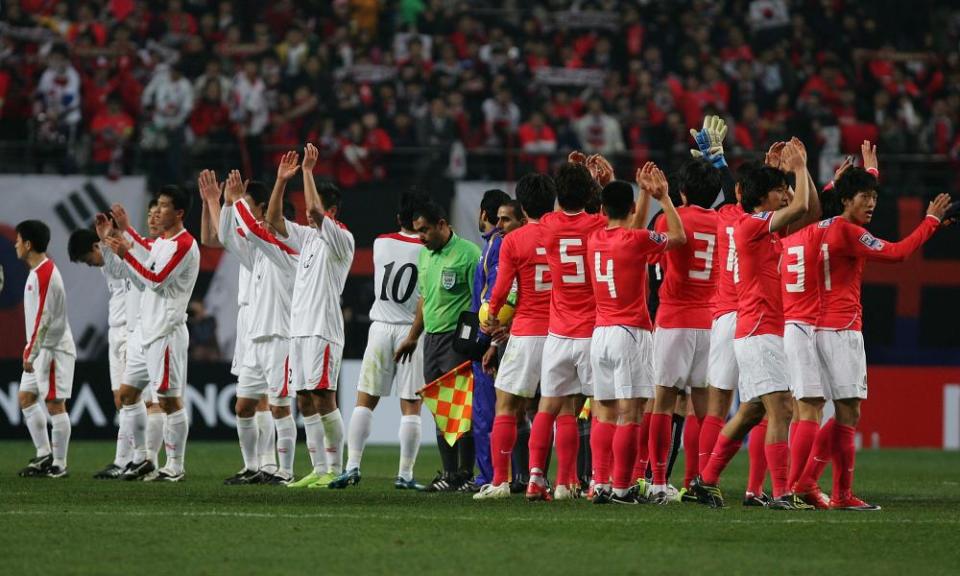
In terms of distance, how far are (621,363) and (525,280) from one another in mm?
1198

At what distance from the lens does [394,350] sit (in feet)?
42.5

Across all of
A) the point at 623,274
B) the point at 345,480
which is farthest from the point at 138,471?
the point at 623,274

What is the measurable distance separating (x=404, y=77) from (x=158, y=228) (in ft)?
34.9

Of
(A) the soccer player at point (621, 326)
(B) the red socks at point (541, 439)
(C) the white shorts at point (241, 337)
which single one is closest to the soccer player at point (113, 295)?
(C) the white shorts at point (241, 337)

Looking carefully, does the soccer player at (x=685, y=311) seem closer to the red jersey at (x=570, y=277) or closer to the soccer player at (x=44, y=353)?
the red jersey at (x=570, y=277)

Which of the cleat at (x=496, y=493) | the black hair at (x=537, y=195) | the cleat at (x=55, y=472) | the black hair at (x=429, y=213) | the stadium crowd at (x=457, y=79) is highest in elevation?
the stadium crowd at (x=457, y=79)

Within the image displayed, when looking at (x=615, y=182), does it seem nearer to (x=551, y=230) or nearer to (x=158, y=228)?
(x=551, y=230)

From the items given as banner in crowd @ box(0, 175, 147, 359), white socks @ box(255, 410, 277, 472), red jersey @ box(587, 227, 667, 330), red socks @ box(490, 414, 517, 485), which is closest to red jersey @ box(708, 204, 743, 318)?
red jersey @ box(587, 227, 667, 330)

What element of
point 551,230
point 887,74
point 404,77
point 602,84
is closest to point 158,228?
point 551,230

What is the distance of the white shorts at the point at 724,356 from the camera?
10688 millimetres

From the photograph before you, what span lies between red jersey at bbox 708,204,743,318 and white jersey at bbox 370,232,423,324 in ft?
10.6

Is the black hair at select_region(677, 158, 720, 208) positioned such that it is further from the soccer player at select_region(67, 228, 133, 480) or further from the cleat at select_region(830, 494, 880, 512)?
the soccer player at select_region(67, 228, 133, 480)

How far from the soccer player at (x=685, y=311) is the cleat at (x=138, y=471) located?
5.10 meters

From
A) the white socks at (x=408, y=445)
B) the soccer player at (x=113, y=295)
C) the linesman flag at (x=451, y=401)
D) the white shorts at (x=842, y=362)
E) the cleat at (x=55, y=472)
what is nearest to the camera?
the white shorts at (x=842, y=362)
